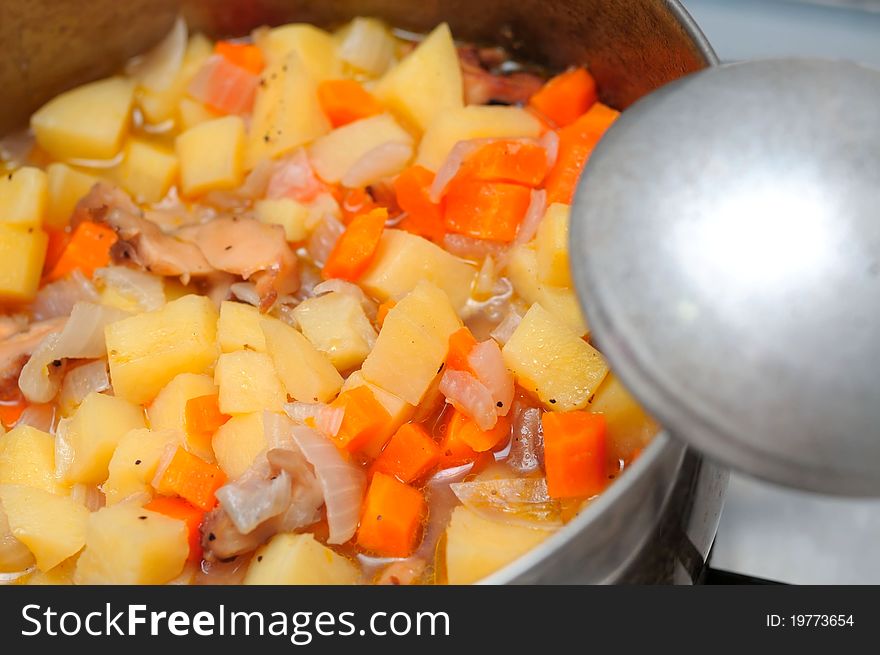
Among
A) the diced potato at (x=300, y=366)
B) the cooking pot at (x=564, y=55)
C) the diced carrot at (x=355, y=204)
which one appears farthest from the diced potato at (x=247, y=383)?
the cooking pot at (x=564, y=55)

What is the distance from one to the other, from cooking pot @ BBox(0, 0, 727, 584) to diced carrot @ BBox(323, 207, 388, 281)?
63cm

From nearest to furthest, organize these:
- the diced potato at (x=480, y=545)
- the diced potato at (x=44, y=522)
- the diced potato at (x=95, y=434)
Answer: the diced potato at (x=480, y=545) → the diced potato at (x=44, y=522) → the diced potato at (x=95, y=434)

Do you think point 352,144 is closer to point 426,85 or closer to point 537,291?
point 426,85

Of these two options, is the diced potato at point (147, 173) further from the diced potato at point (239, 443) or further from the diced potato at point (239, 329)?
the diced potato at point (239, 443)

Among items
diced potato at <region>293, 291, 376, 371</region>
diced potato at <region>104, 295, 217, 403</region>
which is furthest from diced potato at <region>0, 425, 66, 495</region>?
diced potato at <region>293, 291, 376, 371</region>

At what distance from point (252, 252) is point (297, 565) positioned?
0.68m

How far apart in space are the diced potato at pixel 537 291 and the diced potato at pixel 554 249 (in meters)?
0.02

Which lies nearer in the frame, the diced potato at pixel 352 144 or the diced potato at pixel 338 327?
the diced potato at pixel 338 327

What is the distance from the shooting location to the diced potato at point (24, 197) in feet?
6.09

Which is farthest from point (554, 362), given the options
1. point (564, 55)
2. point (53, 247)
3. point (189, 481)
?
point (53, 247)

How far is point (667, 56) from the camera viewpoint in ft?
5.51

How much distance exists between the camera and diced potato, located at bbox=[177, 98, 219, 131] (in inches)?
82.8

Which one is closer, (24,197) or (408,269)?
(408,269)

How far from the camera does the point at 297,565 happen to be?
1.35 m
